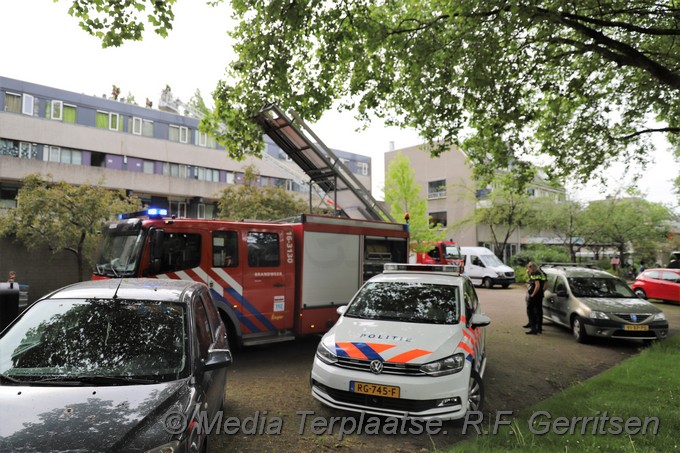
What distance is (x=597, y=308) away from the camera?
897 centimetres

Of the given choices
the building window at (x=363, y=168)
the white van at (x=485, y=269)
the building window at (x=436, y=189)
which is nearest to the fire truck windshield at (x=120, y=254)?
the white van at (x=485, y=269)

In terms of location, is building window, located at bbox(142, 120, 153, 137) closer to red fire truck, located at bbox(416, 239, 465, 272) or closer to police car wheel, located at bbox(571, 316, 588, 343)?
red fire truck, located at bbox(416, 239, 465, 272)

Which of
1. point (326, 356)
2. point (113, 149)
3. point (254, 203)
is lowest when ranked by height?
point (326, 356)

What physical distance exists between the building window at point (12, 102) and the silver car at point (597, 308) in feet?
88.4

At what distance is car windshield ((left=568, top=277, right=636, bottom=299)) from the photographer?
9703mm

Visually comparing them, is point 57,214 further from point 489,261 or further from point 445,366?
point 489,261

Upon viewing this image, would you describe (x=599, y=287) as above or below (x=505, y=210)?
below

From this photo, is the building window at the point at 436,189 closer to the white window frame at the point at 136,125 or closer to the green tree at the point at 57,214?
the white window frame at the point at 136,125

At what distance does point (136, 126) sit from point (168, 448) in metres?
27.9

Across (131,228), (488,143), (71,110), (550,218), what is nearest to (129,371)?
(131,228)

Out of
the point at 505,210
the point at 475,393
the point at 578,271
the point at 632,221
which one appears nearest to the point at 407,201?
the point at 505,210

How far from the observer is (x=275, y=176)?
32250 mm

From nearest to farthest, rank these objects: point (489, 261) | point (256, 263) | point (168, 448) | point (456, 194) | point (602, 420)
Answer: point (168, 448)
point (602, 420)
point (256, 263)
point (489, 261)
point (456, 194)

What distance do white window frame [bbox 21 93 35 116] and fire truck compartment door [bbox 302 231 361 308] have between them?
2302 cm
